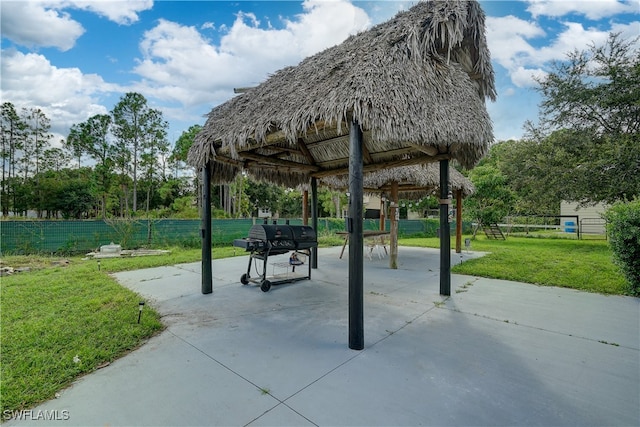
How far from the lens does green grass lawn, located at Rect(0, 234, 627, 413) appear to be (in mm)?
2098

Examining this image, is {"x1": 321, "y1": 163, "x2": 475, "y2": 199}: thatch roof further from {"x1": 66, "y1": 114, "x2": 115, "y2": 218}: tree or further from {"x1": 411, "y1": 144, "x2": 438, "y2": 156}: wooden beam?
{"x1": 66, "y1": 114, "x2": 115, "y2": 218}: tree

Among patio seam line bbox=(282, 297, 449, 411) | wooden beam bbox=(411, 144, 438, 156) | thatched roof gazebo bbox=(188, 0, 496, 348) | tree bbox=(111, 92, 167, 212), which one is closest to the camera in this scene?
patio seam line bbox=(282, 297, 449, 411)

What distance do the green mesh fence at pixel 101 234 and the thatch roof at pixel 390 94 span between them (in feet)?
21.5

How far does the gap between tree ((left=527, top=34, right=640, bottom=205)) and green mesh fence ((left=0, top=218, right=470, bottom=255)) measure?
12961 millimetres

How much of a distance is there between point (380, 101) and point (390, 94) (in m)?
0.23

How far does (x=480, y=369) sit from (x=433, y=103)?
278cm

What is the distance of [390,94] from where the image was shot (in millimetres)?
2832

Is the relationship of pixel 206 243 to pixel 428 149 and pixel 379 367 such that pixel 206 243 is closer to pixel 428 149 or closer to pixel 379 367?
pixel 379 367

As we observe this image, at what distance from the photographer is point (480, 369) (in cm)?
215

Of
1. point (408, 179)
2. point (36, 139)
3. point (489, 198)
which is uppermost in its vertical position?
point (36, 139)

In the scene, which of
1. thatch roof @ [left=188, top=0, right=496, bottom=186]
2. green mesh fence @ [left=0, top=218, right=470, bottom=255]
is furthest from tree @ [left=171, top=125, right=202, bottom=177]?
thatch roof @ [left=188, top=0, right=496, bottom=186]

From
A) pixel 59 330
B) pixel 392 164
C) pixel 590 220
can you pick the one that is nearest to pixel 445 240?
pixel 392 164

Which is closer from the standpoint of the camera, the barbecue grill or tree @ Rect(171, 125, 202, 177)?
the barbecue grill

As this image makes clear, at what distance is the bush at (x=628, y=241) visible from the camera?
13.2ft
